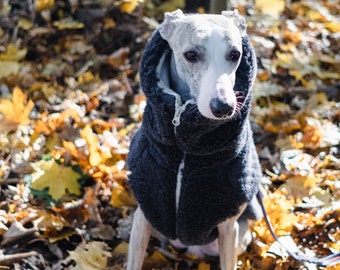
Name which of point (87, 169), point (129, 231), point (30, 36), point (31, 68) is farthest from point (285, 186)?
point (30, 36)

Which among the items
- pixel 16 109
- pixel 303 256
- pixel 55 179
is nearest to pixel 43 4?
pixel 16 109

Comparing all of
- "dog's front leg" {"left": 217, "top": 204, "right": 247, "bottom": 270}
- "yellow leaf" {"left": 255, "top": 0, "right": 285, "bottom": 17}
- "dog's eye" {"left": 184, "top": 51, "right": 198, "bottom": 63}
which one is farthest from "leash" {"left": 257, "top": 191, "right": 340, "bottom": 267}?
"yellow leaf" {"left": 255, "top": 0, "right": 285, "bottom": 17}

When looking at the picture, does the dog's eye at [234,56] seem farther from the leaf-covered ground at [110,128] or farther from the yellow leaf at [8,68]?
the yellow leaf at [8,68]

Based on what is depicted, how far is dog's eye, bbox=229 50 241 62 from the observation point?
1.72m

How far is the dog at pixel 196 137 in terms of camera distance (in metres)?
1.70

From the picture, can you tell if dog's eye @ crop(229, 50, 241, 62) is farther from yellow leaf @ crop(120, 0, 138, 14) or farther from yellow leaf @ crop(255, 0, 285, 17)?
yellow leaf @ crop(255, 0, 285, 17)

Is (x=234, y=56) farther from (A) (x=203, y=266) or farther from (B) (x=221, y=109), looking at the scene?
(A) (x=203, y=266)

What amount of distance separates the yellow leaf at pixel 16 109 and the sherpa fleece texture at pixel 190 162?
0.83m

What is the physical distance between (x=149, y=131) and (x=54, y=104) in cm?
126

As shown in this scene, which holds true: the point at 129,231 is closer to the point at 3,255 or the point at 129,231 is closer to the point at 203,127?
the point at 3,255

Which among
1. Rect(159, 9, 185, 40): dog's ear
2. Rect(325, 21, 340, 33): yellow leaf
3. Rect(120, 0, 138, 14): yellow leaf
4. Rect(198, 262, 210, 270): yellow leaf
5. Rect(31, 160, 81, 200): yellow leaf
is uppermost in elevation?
Rect(159, 9, 185, 40): dog's ear

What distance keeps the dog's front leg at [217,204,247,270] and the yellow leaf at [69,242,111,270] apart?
45 cm

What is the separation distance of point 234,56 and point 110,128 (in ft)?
4.16

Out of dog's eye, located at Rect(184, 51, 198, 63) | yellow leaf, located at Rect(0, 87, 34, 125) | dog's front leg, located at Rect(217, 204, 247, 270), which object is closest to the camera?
dog's eye, located at Rect(184, 51, 198, 63)
